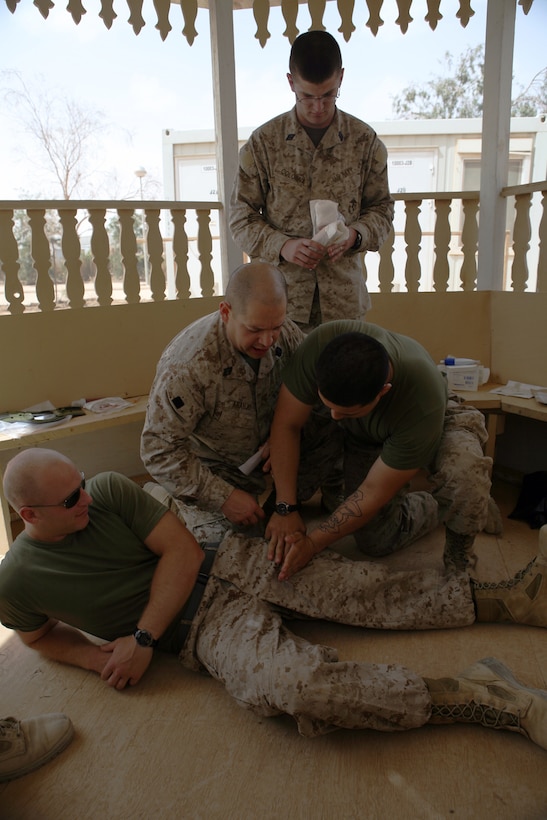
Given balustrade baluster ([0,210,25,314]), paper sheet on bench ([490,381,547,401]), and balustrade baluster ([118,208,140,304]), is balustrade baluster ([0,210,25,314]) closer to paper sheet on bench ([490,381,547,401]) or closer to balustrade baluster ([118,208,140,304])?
balustrade baluster ([118,208,140,304])

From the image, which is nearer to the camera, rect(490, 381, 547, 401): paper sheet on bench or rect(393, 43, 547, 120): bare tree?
rect(490, 381, 547, 401): paper sheet on bench

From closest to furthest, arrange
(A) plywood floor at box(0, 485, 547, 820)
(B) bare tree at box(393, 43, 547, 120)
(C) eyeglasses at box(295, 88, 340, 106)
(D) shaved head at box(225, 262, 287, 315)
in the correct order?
(A) plywood floor at box(0, 485, 547, 820) < (D) shaved head at box(225, 262, 287, 315) < (C) eyeglasses at box(295, 88, 340, 106) < (B) bare tree at box(393, 43, 547, 120)

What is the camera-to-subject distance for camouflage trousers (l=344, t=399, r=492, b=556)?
79.7 inches

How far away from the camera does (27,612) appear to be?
5.46 ft

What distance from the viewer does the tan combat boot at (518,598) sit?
6.24 ft

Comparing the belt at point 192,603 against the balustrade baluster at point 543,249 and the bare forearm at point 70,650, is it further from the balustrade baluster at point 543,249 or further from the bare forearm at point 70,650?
the balustrade baluster at point 543,249

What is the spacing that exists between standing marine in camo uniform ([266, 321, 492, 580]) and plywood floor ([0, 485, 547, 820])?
0.40 meters

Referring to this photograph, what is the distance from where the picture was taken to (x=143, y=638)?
1.71 meters

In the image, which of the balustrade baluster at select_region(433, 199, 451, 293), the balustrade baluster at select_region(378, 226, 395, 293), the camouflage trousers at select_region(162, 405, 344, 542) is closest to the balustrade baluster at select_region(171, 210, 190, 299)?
the balustrade baluster at select_region(378, 226, 395, 293)

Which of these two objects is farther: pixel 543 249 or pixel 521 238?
pixel 521 238

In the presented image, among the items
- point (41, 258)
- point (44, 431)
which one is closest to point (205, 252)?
point (41, 258)

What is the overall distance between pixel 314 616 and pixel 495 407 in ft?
5.16

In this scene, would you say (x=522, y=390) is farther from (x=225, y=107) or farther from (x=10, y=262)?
(x=10, y=262)

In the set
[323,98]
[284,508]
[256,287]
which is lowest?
[284,508]
